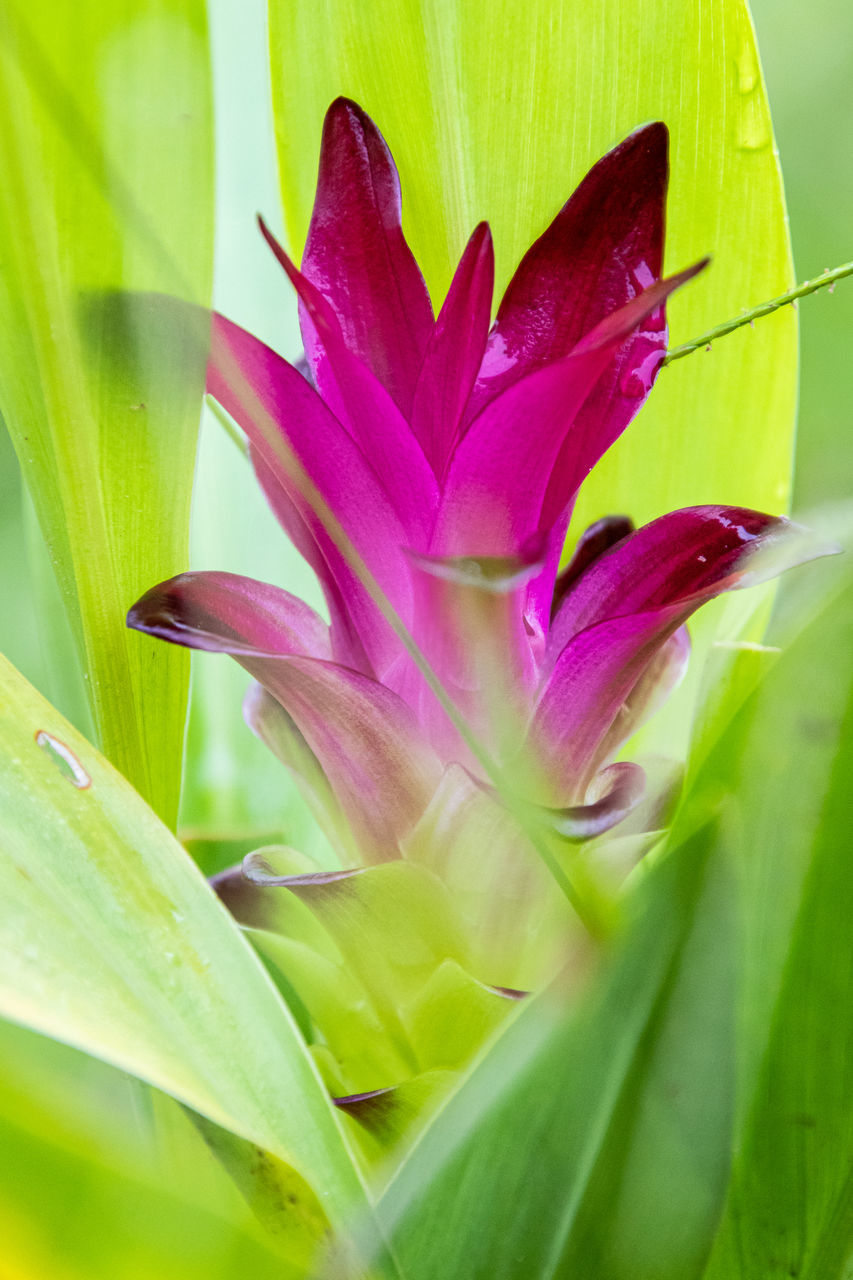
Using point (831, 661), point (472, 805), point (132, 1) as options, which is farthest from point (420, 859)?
point (132, 1)

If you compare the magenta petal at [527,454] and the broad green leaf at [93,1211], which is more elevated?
the magenta petal at [527,454]

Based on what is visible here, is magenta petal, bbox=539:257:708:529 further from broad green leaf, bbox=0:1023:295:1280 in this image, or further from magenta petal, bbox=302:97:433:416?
broad green leaf, bbox=0:1023:295:1280

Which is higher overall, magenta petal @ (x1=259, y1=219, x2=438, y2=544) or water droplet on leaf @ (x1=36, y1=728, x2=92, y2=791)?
magenta petal @ (x1=259, y1=219, x2=438, y2=544)

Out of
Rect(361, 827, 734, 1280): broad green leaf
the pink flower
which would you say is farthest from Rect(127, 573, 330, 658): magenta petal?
Rect(361, 827, 734, 1280): broad green leaf

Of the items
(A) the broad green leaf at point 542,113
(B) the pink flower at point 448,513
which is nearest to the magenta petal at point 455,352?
(B) the pink flower at point 448,513

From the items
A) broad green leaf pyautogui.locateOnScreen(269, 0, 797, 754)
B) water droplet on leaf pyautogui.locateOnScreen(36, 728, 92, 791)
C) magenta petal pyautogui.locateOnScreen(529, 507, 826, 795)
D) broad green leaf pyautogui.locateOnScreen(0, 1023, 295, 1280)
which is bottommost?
broad green leaf pyautogui.locateOnScreen(0, 1023, 295, 1280)

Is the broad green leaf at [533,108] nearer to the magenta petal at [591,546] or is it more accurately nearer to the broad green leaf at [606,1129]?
the magenta petal at [591,546]

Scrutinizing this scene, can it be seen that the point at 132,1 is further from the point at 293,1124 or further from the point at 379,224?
the point at 293,1124
